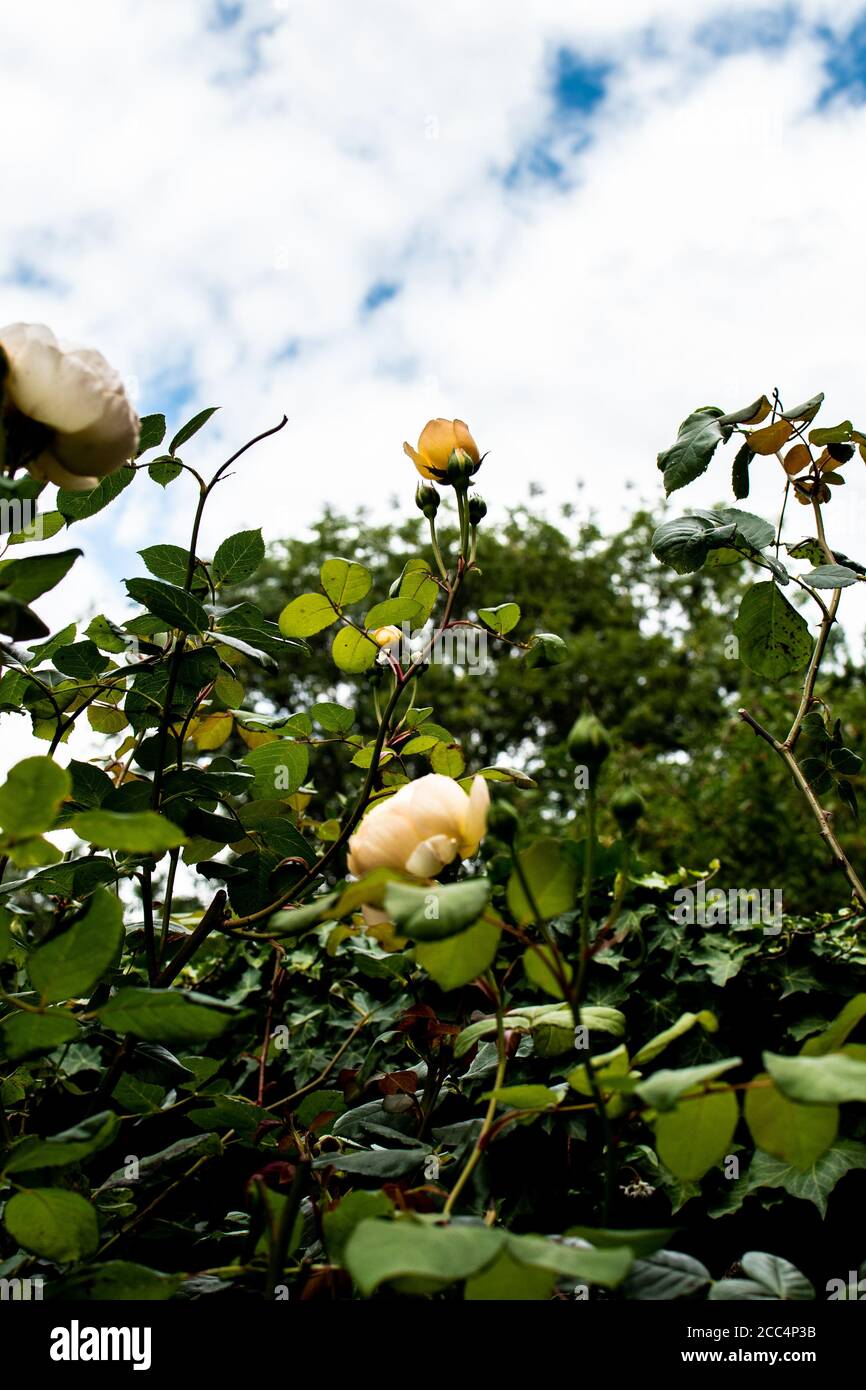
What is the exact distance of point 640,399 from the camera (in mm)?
10930

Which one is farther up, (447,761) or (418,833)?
(447,761)

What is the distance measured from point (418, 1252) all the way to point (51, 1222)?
277mm

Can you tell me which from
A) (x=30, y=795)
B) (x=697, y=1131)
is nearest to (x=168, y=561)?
(x=30, y=795)

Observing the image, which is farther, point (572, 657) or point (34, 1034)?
point (572, 657)

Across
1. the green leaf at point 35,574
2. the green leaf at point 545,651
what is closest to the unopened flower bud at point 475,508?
the green leaf at point 545,651

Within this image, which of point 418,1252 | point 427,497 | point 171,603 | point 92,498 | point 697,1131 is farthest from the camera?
point 427,497

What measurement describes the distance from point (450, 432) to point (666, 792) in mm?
6108

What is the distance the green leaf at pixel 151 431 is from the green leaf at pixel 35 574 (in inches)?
15.6

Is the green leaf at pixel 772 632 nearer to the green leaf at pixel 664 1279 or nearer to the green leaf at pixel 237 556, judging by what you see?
the green leaf at pixel 237 556

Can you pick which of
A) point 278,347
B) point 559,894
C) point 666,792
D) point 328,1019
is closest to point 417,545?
point 278,347

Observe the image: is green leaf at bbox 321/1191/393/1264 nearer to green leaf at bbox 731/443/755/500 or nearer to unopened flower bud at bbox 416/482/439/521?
unopened flower bud at bbox 416/482/439/521

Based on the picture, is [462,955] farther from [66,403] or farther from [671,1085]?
[66,403]

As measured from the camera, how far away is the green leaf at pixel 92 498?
0.94m

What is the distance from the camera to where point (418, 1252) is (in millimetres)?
387
